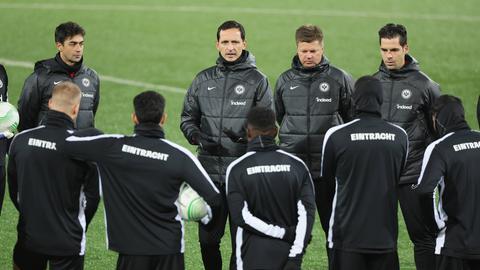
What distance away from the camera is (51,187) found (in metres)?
6.75

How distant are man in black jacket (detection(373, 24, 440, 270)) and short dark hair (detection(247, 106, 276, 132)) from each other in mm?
1919

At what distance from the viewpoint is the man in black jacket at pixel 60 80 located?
878 centimetres

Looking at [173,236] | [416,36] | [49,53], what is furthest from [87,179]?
[416,36]

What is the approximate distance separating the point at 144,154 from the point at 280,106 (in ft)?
7.67

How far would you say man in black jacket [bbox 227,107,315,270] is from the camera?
262 inches

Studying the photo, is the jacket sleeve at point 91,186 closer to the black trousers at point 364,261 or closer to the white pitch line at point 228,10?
the black trousers at point 364,261

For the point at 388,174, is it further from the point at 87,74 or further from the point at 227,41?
the point at 87,74

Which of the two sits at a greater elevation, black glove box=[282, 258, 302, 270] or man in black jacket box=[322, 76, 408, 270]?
man in black jacket box=[322, 76, 408, 270]

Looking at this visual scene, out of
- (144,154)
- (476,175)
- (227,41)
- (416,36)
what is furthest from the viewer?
(416,36)

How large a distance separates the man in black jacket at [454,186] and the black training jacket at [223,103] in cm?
171

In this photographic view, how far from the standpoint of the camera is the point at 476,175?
6945 mm

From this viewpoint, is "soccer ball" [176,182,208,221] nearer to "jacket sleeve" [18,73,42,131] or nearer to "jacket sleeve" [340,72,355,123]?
"jacket sleeve" [340,72,355,123]

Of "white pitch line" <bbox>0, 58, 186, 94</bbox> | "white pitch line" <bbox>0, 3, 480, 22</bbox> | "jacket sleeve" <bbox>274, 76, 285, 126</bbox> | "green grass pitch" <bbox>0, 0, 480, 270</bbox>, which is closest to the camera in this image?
"jacket sleeve" <bbox>274, 76, 285, 126</bbox>

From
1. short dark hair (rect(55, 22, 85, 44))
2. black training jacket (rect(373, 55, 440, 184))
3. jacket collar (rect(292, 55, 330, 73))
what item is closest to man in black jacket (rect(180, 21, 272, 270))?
jacket collar (rect(292, 55, 330, 73))
